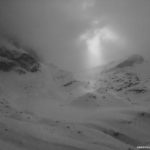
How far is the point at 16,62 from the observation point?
38.6 meters

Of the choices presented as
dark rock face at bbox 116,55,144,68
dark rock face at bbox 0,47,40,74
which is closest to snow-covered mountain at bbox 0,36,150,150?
dark rock face at bbox 0,47,40,74

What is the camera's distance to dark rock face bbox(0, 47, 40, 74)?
3675 cm

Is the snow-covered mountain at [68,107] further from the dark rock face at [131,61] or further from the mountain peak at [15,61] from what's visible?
the dark rock face at [131,61]

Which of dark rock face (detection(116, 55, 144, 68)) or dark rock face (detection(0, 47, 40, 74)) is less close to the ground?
dark rock face (detection(116, 55, 144, 68))

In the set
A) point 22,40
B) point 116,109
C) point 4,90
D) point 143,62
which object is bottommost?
point 116,109

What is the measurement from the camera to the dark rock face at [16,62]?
3675 centimetres

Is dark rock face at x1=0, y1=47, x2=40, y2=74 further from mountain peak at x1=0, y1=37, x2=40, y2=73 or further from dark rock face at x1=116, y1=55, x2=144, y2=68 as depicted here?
dark rock face at x1=116, y1=55, x2=144, y2=68

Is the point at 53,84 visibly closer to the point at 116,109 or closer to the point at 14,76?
the point at 14,76

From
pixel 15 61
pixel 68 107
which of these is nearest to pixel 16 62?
pixel 15 61

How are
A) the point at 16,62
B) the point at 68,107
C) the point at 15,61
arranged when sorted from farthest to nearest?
the point at 15,61
the point at 16,62
the point at 68,107

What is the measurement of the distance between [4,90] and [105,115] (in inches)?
640

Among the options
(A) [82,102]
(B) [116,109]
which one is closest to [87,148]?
(B) [116,109]

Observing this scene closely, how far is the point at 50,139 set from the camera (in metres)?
12.5

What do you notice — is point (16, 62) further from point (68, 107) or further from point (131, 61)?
point (131, 61)
